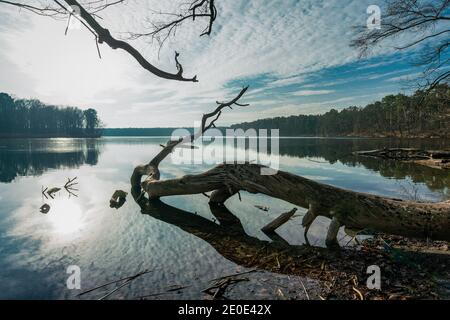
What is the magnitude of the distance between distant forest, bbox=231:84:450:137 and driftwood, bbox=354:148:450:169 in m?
12.1

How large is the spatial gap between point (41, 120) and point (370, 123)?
4889 inches

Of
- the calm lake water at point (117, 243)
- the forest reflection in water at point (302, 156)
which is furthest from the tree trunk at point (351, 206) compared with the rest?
the forest reflection in water at point (302, 156)

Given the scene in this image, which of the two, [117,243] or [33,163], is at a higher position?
[33,163]

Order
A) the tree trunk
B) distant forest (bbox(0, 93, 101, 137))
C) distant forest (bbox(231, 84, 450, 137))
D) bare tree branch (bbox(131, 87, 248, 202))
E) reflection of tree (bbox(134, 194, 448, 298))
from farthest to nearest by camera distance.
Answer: distant forest (bbox(0, 93, 101, 137)) < distant forest (bbox(231, 84, 450, 137)) < bare tree branch (bbox(131, 87, 248, 202)) < the tree trunk < reflection of tree (bbox(134, 194, 448, 298))

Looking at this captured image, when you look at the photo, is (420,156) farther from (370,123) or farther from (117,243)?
(370,123)

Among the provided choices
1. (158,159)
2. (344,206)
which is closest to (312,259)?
(344,206)

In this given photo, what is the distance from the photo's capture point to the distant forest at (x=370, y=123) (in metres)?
65.1

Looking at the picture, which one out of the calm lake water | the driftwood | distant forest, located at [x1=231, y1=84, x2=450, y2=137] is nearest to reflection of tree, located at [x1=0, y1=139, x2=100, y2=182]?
the calm lake water

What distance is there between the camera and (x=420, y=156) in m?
24.7

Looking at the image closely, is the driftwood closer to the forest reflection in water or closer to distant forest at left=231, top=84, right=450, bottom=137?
the forest reflection in water

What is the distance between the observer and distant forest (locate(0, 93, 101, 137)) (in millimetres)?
92481

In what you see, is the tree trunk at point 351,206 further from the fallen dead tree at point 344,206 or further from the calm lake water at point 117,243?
the calm lake water at point 117,243

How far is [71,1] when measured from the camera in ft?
6.82

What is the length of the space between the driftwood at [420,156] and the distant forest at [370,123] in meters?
12.1
